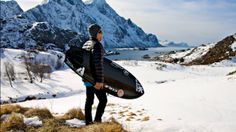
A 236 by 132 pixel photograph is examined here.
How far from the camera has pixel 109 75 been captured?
388 inches

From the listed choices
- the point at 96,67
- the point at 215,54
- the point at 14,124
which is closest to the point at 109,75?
the point at 96,67

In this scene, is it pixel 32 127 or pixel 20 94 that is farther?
pixel 20 94

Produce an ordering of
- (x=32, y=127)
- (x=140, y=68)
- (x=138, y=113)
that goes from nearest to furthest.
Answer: (x=32, y=127) < (x=138, y=113) < (x=140, y=68)

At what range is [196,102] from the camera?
11297mm

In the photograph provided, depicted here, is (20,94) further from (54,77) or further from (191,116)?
(191,116)

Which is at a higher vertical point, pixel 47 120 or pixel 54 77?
pixel 47 120

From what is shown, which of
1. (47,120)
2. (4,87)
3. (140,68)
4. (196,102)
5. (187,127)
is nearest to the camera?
(187,127)

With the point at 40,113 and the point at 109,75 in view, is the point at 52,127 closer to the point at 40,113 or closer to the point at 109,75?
the point at 40,113

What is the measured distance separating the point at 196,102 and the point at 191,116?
2.59 metres

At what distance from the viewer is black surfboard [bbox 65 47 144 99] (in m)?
8.35

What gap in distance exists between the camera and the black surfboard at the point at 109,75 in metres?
8.35

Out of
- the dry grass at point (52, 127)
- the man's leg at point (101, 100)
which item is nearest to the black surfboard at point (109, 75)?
the man's leg at point (101, 100)

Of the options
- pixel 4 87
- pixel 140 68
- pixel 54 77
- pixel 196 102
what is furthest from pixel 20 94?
pixel 196 102

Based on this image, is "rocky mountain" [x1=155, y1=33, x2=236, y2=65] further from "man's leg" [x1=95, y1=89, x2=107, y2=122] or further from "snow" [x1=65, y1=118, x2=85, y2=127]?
"man's leg" [x1=95, y1=89, x2=107, y2=122]
